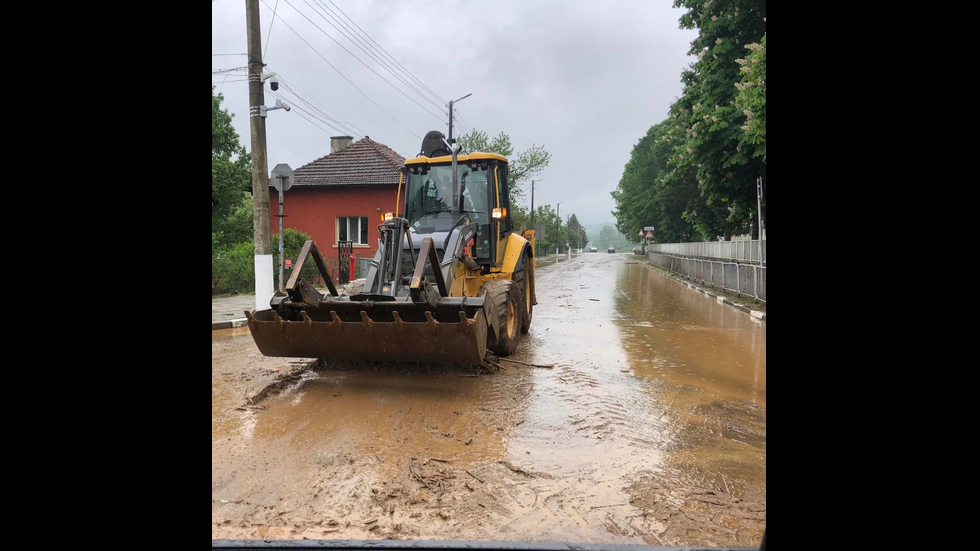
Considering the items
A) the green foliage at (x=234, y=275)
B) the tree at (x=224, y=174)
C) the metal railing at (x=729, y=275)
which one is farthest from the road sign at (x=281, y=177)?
the tree at (x=224, y=174)

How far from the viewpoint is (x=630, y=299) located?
54.5 ft

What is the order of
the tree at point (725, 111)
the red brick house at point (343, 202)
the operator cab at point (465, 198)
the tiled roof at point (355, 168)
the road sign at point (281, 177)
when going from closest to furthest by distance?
1. the operator cab at point (465, 198)
2. the road sign at point (281, 177)
3. the tree at point (725, 111)
4. the red brick house at point (343, 202)
5. the tiled roof at point (355, 168)

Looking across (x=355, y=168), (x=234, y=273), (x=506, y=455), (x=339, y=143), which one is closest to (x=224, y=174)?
(x=339, y=143)

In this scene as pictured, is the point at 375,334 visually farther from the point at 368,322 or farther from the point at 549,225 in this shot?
the point at 549,225

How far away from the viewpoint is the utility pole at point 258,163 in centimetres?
1098

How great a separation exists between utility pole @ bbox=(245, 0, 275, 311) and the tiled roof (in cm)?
1031

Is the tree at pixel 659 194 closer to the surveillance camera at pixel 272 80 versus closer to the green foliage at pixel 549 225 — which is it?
the green foliage at pixel 549 225

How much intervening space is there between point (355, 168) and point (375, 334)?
1881cm

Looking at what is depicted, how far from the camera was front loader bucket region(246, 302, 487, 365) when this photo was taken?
5.42m

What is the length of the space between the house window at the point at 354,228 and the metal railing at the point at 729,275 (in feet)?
42.2

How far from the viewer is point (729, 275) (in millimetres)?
17422

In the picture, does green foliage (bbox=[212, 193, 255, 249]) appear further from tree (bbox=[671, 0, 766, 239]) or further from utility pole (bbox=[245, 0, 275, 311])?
tree (bbox=[671, 0, 766, 239])
